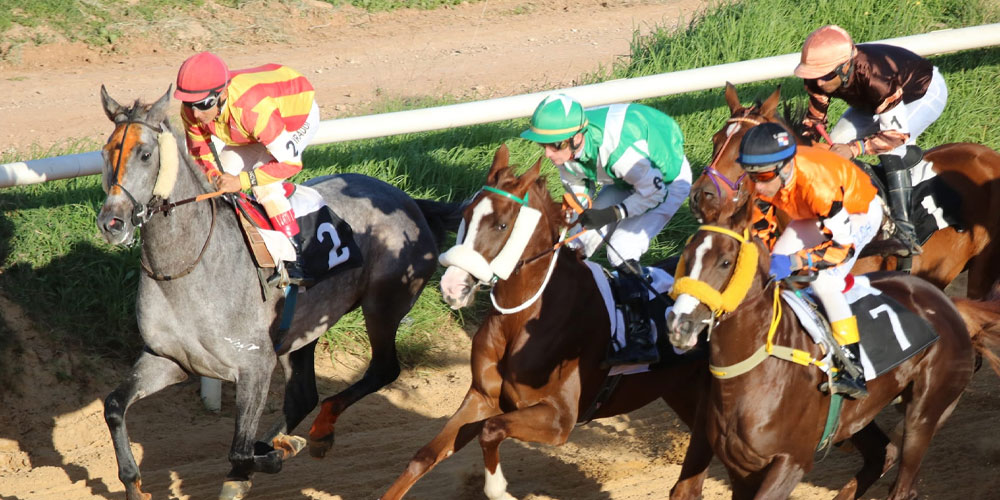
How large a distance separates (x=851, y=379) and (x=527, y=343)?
4.43 ft

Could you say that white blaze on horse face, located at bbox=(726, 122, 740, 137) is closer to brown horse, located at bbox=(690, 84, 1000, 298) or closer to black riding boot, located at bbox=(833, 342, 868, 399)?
brown horse, located at bbox=(690, 84, 1000, 298)

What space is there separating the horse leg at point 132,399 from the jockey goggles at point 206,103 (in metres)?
1.19

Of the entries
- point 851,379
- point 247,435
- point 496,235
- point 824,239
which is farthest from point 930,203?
point 247,435

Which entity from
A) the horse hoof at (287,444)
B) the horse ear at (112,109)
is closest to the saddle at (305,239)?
the horse ear at (112,109)

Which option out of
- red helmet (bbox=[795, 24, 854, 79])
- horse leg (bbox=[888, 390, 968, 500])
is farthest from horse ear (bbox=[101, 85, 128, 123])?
horse leg (bbox=[888, 390, 968, 500])

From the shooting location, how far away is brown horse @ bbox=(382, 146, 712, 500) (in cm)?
441

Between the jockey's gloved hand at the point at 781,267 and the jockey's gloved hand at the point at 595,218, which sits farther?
the jockey's gloved hand at the point at 595,218

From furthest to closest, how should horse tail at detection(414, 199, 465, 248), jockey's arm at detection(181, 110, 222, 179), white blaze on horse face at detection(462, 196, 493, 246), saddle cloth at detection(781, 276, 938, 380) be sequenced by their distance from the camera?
1. horse tail at detection(414, 199, 465, 248)
2. jockey's arm at detection(181, 110, 222, 179)
3. saddle cloth at detection(781, 276, 938, 380)
4. white blaze on horse face at detection(462, 196, 493, 246)

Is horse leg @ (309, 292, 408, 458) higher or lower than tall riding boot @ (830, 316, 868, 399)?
lower

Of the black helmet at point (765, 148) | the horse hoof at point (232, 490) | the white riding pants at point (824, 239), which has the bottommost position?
the horse hoof at point (232, 490)

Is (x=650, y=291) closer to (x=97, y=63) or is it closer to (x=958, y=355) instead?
(x=958, y=355)

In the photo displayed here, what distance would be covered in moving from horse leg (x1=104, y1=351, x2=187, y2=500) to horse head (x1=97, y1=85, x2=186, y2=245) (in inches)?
28.3

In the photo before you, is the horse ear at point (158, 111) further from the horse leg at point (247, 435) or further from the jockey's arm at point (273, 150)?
the horse leg at point (247, 435)

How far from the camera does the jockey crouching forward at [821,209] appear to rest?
4207 millimetres
